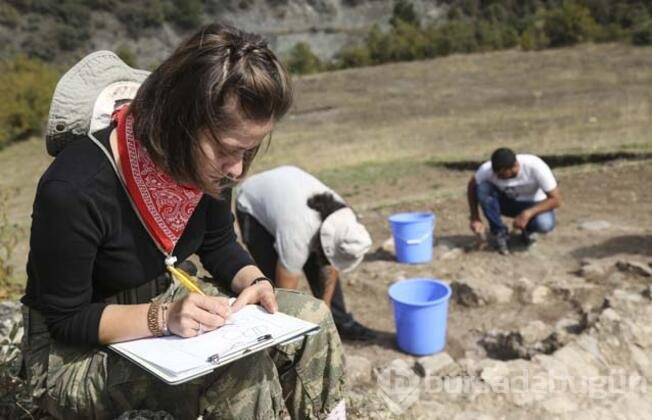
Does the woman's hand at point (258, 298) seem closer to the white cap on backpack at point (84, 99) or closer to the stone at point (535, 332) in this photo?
the white cap on backpack at point (84, 99)

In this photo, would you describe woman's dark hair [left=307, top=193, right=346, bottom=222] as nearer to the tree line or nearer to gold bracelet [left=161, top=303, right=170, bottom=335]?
gold bracelet [left=161, top=303, right=170, bottom=335]

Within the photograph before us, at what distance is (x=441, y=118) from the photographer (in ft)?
53.6

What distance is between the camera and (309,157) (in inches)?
529

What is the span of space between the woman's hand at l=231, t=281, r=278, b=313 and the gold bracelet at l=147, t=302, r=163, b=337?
21cm

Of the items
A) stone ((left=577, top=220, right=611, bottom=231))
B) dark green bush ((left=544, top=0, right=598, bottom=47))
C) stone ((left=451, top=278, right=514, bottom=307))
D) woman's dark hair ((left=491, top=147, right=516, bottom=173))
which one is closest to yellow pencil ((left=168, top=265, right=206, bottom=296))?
stone ((left=451, top=278, right=514, bottom=307))

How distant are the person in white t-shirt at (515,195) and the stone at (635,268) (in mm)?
711

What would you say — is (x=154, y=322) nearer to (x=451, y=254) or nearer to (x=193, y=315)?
(x=193, y=315)

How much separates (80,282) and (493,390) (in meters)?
1.89

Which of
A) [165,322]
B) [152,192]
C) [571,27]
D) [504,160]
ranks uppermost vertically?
[152,192]

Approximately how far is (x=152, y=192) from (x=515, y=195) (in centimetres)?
403

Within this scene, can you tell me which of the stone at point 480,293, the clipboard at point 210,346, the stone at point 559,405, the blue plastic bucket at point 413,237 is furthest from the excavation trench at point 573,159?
the clipboard at point 210,346

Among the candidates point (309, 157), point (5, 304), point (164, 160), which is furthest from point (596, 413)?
point (309, 157)

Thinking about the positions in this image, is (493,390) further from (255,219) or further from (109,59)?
(109,59)

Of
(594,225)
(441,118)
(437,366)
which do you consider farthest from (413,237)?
(441,118)
